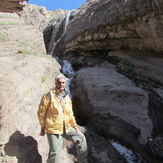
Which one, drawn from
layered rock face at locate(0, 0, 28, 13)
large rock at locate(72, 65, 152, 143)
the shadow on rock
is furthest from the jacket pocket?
layered rock face at locate(0, 0, 28, 13)

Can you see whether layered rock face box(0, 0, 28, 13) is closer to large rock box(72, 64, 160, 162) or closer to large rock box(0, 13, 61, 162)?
large rock box(0, 13, 61, 162)

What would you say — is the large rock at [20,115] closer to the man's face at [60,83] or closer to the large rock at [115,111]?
the man's face at [60,83]

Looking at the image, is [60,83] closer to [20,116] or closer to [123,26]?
[20,116]

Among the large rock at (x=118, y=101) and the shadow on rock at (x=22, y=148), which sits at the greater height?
the shadow on rock at (x=22, y=148)

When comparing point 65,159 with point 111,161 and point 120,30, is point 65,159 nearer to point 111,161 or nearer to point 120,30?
point 111,161

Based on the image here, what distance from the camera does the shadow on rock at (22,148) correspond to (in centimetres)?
238

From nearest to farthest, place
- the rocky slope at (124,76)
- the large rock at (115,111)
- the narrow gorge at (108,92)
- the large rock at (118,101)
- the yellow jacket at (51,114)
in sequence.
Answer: the yellow jacket at (51,114), the narrow gorge at (108,92), the large rock at (115,111), the rocky slope at (124,76), the large rock at (118,101)

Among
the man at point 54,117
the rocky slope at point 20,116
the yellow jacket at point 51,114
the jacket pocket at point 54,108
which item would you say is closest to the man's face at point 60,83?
the man at point 54,117

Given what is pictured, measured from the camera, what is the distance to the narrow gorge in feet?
9.45

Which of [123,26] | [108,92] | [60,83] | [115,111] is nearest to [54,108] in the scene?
[60,83]

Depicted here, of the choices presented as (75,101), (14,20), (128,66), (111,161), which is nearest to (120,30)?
(128,66)

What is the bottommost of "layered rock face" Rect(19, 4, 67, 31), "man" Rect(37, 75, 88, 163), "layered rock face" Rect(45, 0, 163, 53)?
"man" Rect(37, 75, 88, 163)

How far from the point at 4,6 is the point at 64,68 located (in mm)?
10342

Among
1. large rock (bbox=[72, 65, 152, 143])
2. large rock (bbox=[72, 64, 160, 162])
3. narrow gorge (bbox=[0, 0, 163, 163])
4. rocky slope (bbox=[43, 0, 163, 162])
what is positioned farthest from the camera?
large rock (bbox=[72, 65, 152, 143])
